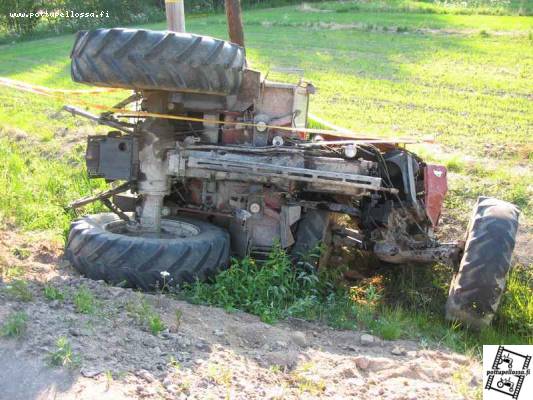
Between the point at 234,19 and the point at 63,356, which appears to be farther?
the point at 234,19

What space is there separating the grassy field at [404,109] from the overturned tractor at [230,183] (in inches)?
21.0

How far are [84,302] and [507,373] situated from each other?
9.00 feet

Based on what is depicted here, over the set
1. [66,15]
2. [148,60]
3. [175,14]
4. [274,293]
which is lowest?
[66,15]

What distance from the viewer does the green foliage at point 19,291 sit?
4945 mm

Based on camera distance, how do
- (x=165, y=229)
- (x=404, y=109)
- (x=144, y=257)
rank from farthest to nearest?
1. (x=404, y=109)
2. (x=165, y=229)
3. (x=144, y=257)

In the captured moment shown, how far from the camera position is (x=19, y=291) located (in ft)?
16.4

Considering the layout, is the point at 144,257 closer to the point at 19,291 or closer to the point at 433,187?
the point at 19,291

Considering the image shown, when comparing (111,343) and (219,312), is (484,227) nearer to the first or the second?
(219,312)

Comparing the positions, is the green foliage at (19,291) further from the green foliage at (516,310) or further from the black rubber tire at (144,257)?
the green foliage at (516,310)

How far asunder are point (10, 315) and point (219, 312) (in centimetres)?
154

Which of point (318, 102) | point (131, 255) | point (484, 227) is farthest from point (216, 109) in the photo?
point (318, 102)

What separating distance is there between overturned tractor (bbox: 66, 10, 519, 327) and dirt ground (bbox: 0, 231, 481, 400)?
1.99 feet

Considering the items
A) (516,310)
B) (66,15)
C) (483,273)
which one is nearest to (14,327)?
(483,273)

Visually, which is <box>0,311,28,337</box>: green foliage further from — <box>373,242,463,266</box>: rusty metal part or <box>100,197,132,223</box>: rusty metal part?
<box>373,242,463,266</box>: rusty metal part
